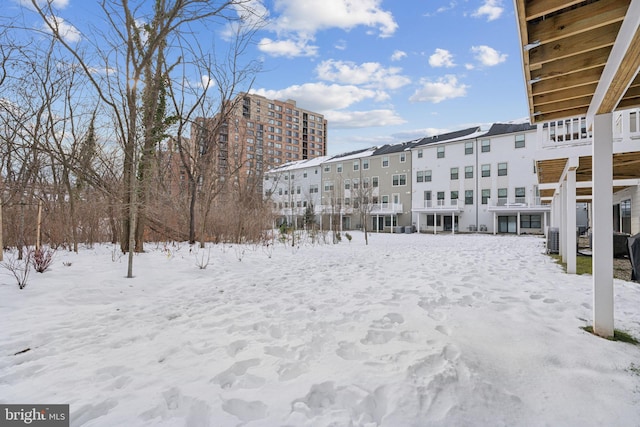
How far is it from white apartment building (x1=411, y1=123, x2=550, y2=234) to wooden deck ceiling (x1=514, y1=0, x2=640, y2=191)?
24400 mm

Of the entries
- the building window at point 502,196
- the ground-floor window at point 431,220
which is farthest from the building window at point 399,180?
the building window at point 502,196

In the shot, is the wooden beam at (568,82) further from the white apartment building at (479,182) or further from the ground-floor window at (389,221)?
the ground-floor window at (389,221)

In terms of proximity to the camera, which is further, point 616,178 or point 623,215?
point 623,215

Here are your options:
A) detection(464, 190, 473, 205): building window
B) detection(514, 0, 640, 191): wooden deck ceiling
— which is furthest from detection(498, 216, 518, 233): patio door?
detection(514, 0, 640, 191): wooden deck ceiling

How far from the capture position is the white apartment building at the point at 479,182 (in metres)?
25.3

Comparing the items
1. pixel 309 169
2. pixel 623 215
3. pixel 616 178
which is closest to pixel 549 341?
pixel 616 178

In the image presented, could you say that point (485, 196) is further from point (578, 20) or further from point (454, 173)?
point (578, 20)

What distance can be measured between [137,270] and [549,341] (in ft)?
22.7

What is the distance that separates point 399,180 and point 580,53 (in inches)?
1208

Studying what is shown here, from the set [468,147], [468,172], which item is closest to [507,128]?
[468,147]

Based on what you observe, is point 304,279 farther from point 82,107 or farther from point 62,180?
point 82,107

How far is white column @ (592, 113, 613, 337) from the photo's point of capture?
302 centimetres

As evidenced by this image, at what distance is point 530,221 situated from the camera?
26.1 metres

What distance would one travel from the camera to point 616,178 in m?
9.99
